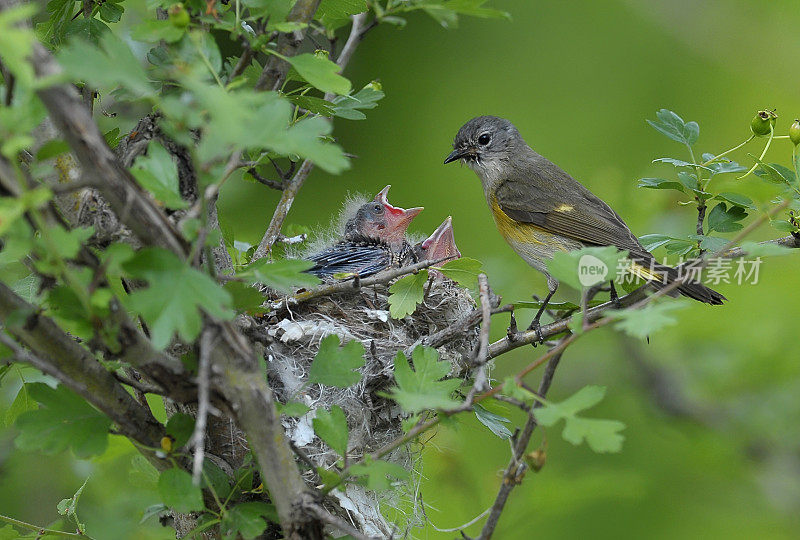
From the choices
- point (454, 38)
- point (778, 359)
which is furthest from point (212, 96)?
point (454, 38)

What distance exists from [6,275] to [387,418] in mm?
1334

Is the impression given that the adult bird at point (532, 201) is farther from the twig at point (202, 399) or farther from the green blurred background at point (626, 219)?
the twig at point (202, 399)

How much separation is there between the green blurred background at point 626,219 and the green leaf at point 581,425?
4.45 feet

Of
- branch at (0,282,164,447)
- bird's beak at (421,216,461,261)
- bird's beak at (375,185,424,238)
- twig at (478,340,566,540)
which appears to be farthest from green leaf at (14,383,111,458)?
bird's beak at (375,185,424,238)

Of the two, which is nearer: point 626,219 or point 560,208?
point 560,208

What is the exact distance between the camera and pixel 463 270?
105 inches

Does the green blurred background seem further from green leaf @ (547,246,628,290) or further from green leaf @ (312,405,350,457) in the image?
green leaf @ (547,246,628,290)

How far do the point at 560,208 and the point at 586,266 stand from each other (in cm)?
233

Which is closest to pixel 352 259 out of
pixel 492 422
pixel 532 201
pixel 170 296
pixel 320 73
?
pixel 532 201

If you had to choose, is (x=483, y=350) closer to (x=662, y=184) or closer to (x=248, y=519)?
(x=248, y=519)

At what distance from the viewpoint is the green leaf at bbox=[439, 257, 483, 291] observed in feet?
8.64

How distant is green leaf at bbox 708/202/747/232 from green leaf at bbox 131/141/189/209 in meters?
1.82

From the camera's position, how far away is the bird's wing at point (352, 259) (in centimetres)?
372

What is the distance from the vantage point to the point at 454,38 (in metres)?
6.58
